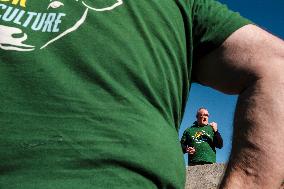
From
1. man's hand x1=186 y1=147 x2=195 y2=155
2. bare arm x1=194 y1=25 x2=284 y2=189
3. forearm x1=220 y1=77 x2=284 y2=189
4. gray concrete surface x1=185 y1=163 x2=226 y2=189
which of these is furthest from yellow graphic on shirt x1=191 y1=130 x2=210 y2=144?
forearm x1=220 y1=77 x2=284 y2=189

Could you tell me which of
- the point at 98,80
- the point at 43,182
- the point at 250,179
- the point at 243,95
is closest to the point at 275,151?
the point at 250,179

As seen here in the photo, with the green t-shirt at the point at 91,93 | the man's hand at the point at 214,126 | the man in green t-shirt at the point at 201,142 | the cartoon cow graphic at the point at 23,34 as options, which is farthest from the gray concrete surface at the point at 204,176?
the cartoon cow graphic at the point at 23,34

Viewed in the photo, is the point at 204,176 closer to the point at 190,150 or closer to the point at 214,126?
the point at 190,150

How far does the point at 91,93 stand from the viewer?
49.0 inches

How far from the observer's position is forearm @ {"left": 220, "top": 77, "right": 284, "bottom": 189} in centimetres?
133

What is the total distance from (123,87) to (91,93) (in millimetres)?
88

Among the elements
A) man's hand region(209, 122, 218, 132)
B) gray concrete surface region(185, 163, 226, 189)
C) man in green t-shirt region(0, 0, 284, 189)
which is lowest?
man's hand region(209, 122, 218, 132)

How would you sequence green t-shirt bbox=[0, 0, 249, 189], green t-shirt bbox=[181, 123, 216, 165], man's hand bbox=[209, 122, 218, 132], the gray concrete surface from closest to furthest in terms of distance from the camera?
green t-shirt bbox=[0, 0, 249, 189] < the gray concrete surface < green t-shirt bbox=[181, 123, 216, 165] < man's hand bbox=[209, 122, 218, 132]

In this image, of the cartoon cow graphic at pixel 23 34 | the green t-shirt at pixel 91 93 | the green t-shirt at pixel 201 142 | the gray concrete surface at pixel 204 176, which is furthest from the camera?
the green t-shirt at pixel 201 142

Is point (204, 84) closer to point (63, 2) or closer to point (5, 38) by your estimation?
point (63, 2)

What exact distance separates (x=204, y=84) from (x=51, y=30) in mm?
538

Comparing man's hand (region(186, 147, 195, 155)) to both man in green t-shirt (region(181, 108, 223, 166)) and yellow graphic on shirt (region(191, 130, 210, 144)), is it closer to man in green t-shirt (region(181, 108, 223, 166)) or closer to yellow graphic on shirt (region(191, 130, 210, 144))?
man in green t-shirt (region(181, 108, 223, 166))

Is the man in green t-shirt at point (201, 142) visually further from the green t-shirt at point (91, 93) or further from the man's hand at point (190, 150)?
the green t-shirt at point (91, 93)

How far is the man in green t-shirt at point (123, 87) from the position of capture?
116 cm
